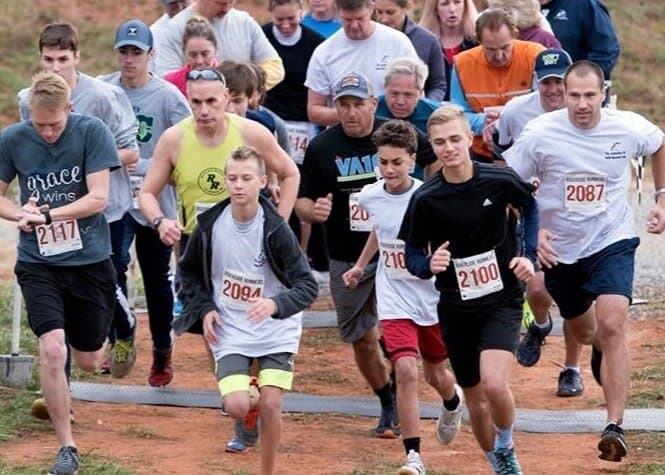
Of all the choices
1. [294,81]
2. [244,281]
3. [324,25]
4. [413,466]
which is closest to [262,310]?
[244,281]

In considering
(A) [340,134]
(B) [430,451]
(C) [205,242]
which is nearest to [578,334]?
(B) [430,451]

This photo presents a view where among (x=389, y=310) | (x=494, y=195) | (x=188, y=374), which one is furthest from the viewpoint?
(x=188, y=374)

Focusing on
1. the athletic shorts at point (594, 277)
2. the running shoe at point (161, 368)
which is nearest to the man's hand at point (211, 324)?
the athletic shorts at point (594, 277)

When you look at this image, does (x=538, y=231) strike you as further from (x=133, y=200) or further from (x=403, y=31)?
(x=403, y=31)

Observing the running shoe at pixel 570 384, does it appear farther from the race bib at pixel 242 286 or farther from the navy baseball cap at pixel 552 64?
the race bib at pixel 242 286

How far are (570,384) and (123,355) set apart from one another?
2925 millimetres

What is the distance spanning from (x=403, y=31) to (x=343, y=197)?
98.0 inches

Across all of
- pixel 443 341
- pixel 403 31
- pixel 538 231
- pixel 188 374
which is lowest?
pixel 188 374

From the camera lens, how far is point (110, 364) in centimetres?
1107

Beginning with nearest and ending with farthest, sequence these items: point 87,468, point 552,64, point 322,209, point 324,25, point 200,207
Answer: point 87,468
point 200,207
point 322,209
point 552,64
point 324,25

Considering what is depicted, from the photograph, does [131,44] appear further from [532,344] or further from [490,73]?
[532,344]

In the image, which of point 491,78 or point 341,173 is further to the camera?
point 491,78

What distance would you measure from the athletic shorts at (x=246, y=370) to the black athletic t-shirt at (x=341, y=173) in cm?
176

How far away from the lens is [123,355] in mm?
10945
